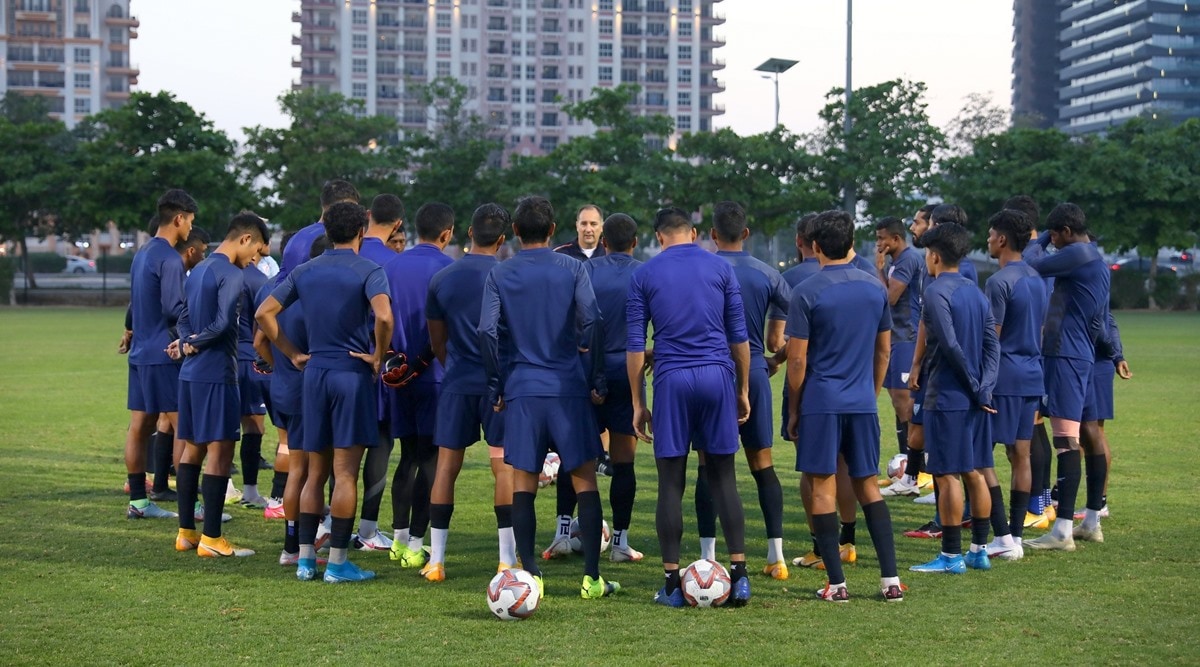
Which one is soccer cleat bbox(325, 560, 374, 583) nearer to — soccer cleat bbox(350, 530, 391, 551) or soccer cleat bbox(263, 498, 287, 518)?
soccer cleat bbox(350, 530, 391, 551)

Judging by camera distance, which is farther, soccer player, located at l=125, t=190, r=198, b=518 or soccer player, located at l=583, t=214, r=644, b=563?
soccer player, located at l=125, t=190, r=198, b=518

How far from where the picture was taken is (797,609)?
720 centimetres

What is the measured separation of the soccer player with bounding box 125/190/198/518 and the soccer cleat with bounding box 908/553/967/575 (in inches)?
218

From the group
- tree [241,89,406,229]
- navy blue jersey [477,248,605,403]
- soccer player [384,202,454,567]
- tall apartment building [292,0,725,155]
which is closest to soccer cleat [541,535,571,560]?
soccer player [384,202,454,567]

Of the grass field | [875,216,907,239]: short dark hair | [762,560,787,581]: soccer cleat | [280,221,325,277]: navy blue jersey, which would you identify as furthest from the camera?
[875,216,907,239]: short dark hair

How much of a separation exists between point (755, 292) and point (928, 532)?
270 centimetres

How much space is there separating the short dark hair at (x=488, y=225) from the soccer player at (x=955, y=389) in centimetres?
269

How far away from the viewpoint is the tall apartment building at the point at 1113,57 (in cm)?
14250

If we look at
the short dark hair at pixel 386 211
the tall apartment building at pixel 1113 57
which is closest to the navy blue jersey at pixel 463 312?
the short dark hair at pixel 386 211

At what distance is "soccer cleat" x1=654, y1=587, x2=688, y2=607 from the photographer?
730 centimetres

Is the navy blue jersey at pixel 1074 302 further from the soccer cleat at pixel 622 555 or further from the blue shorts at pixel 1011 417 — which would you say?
the soccer cleat at pixel 622 555

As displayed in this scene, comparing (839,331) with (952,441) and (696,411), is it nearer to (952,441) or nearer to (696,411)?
(696,411)

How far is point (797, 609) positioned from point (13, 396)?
15.2 m

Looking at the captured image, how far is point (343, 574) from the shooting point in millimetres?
7914
